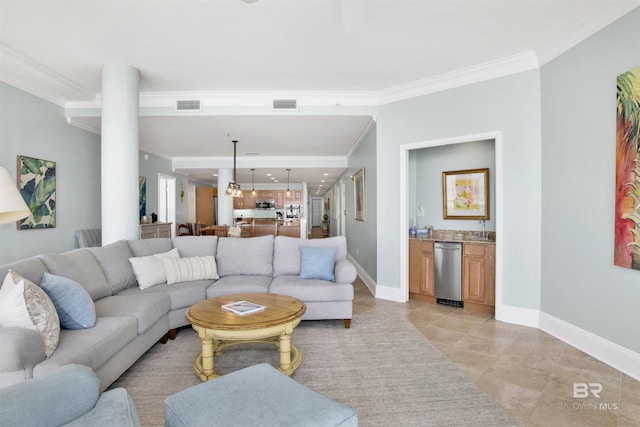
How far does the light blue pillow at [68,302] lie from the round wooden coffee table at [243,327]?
2.09 ft

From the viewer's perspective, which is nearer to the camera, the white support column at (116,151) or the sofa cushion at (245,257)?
the white support column at (116,151)

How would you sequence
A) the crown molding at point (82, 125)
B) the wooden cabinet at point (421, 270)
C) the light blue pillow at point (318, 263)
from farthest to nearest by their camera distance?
the crown molding at point (82, 125), the wooden cabinet at point (421, 270), the light blue pillow at point (318, 263)

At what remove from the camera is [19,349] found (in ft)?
4.93

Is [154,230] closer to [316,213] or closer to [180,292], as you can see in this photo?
[180,292]

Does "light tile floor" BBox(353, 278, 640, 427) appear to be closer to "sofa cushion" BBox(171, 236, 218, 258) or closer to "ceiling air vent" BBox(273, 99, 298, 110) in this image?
"sofa cushion" BBox(171, 236, 218, 258)

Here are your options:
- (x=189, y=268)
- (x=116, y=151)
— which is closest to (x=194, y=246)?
(x=189, y=268)

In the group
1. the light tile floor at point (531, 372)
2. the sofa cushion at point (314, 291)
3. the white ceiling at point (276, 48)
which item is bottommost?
the light tile floor at point (531, 372)

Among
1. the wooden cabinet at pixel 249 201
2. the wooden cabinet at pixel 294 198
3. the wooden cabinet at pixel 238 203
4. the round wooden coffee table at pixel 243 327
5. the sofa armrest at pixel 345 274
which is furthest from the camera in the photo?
the wooden cabinet at pixel 294 198

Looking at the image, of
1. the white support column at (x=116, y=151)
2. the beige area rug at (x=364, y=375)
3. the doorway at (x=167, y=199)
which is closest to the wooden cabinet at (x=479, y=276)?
the beige area rug at (x=364, y=375)

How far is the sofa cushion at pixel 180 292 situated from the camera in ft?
9.77

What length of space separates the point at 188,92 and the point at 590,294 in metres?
5.13

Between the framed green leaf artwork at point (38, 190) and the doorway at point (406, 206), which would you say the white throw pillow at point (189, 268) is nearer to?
the framed green leaf artwork at point (38, 190)

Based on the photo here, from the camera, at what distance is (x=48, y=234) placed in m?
4.13

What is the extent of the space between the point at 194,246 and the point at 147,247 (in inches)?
20.3
